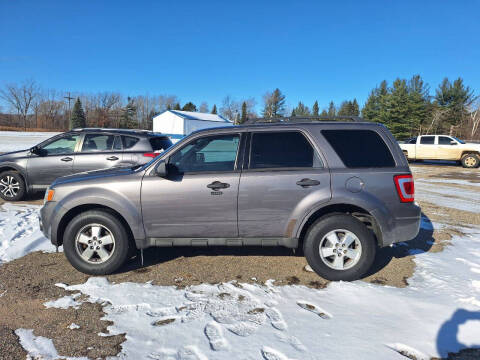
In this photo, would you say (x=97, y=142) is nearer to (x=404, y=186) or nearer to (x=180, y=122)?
(x=404, y=186)

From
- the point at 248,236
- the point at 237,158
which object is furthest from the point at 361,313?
the point at 237,158

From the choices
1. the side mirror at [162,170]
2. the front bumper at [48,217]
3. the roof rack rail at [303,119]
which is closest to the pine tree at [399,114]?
the roof rack rail at [303,119]

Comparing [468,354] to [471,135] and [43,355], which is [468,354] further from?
[471,135]

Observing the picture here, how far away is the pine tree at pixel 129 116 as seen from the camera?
87.6m

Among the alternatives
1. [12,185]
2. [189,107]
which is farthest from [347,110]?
[12,185]

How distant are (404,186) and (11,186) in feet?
A: 27.3

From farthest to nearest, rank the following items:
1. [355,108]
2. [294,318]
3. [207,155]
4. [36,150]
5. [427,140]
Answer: [355,108] < [427,140] < [36,150] < [207,155] < [294,318]

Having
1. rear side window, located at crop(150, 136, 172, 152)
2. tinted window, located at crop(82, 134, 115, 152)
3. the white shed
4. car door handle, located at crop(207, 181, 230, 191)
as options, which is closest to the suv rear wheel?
tinted window, located at crop(82, 134, 115, 152)

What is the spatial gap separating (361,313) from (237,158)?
2.16m

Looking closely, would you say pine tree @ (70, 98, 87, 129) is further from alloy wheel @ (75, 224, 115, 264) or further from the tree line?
alloy wheel @ (75, 224, 115, 264)

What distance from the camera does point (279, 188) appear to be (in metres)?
3.63

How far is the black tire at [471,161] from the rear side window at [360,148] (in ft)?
59.5

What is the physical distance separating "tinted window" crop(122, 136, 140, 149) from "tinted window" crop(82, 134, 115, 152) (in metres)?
0.28

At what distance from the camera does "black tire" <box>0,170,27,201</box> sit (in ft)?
23.9
